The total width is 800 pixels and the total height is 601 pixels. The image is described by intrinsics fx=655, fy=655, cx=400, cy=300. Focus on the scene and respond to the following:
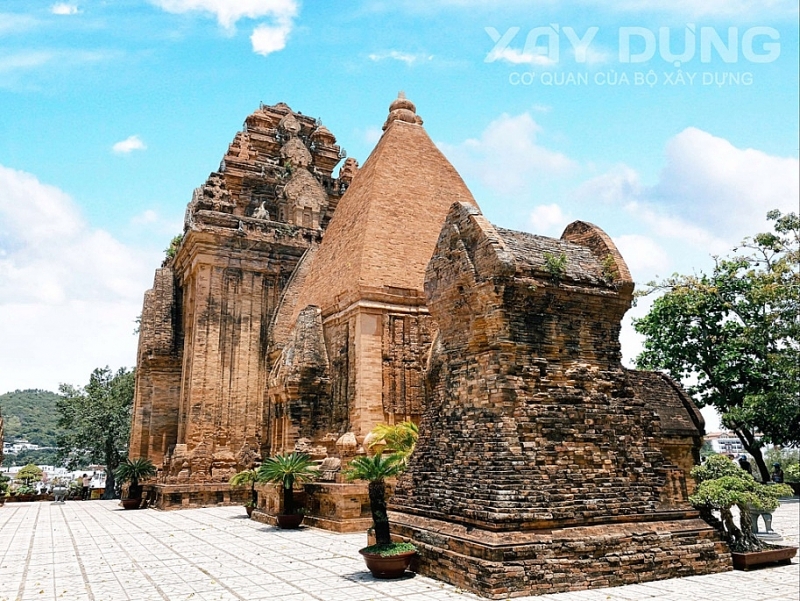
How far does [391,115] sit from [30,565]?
50.5 feet

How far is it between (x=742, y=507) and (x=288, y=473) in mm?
9096

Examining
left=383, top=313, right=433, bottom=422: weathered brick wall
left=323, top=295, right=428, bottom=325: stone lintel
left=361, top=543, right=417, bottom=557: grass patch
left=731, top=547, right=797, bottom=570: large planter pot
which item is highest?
left=323, top=295, right=428, bottom=325: stone lintel

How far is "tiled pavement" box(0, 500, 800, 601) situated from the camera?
26.4ft

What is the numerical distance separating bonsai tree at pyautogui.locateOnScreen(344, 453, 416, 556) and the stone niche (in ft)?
1.32

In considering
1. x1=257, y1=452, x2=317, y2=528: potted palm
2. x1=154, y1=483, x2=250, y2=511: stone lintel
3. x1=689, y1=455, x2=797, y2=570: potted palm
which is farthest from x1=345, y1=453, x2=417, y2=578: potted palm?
x1=154, y1=483, x2=250, y2=511: stone lintel

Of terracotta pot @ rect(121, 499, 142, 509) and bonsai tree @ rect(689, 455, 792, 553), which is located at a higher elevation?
bonsai tree @ rect(689, 455, 792, 553)

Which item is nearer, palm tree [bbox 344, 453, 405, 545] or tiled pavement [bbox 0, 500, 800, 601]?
tiled pavement [bbox 0, 500, 800, 601]

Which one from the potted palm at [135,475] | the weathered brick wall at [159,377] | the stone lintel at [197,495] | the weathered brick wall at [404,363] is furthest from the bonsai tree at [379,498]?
the weathered brick wall at [159,377]

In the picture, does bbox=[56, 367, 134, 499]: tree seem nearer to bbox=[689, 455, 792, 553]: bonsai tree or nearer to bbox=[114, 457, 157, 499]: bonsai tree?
bbox=[114, 457, 157, 499]: bonsai tree

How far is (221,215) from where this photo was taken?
23.2 meters

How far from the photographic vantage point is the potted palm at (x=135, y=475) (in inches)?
848

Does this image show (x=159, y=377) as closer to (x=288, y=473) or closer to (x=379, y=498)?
(x=288, y=473)

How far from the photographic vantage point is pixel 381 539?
366 inches

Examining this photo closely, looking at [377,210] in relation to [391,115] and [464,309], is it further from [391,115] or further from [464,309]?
[464,309]
